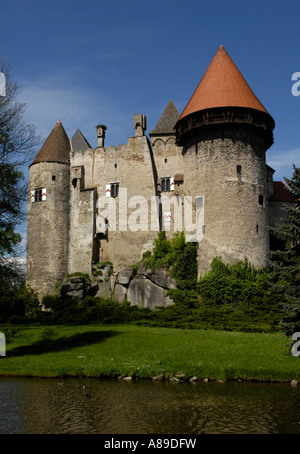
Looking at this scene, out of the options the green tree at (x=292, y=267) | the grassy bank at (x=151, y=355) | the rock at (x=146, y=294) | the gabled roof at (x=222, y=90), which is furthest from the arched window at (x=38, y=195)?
the green tree at (x=292, y=267)

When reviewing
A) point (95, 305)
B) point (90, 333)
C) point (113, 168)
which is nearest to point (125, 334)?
point (90, 333)

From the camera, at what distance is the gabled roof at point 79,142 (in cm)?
4550

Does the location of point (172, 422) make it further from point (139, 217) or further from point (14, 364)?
point (139, 217)

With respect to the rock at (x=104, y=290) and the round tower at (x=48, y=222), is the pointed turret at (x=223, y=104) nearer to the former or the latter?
the round tower at (x=48, y=222)

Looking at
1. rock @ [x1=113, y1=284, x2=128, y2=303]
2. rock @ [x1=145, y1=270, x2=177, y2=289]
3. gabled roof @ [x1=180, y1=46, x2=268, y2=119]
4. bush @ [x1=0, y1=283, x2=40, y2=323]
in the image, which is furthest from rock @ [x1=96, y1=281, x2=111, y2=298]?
gabled roof @ [x1=180, y1=46, x2=268, y2=119]

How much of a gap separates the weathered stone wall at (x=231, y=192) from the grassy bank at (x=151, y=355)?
31.1ft

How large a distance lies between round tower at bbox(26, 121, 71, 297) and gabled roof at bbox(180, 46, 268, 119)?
11217 mm

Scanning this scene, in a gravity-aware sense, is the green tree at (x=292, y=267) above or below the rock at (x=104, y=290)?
above

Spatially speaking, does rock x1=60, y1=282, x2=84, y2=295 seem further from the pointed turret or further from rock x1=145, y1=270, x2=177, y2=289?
the pointed turret

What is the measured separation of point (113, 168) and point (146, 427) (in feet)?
96.4

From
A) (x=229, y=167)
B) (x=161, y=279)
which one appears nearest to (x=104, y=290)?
(x=161, y=279)

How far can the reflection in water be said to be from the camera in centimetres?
991

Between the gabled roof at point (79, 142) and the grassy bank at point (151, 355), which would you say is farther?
the gabled roof at point (79, 142)

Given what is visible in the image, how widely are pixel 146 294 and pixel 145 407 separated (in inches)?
789
